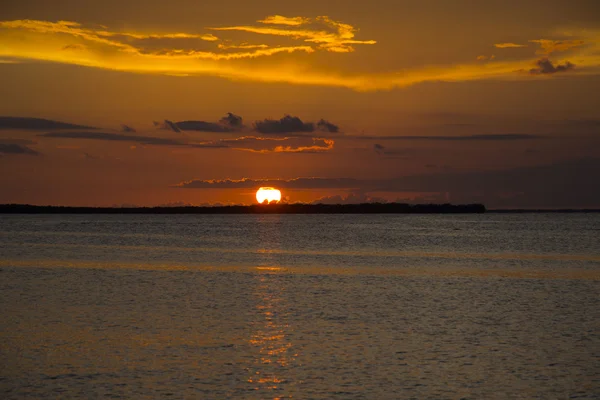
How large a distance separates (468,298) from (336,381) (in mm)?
23647

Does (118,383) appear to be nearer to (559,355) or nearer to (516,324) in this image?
(559,355)

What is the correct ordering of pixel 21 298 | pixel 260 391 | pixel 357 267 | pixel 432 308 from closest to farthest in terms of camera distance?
pixel 260 391
pixel 432 308
pixel 21 298
pixel 357 267

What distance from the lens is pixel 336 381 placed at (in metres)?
23.4

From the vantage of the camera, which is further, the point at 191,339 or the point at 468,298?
the point at 468,298

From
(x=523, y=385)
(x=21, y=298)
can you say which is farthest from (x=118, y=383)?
(x=21, y=298)

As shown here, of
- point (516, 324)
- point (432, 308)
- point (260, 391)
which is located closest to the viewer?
point (260, 391)

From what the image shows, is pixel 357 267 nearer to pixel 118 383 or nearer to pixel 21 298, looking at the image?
pixel 21 298

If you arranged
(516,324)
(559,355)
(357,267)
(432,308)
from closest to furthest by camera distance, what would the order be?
(559,355) < (516,324) < (432,308) < (357,267)

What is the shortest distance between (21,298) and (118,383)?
2269 cm

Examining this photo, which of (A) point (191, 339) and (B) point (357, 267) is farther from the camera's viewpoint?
(B) point (357, 267)

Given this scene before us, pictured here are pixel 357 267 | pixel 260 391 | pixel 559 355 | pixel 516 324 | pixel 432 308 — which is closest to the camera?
pixel 260 391

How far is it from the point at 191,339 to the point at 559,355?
45.2 feet

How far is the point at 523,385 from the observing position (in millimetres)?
23297

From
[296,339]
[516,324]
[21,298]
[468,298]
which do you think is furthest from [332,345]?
[21,298]
